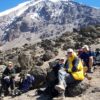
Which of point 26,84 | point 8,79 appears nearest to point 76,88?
point 26,84

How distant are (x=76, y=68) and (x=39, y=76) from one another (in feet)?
15.5

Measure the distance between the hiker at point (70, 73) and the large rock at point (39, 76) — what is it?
3.88 m

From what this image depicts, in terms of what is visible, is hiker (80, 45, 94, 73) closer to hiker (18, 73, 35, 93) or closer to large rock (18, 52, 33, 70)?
hiker (18, 73, 35, 93)

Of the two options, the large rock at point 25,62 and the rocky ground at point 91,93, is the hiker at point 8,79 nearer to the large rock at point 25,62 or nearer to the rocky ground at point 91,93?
the rocky ground at point 91,93

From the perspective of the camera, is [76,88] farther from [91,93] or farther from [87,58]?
[87,58]

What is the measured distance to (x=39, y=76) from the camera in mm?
19125

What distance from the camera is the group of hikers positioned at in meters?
14.6

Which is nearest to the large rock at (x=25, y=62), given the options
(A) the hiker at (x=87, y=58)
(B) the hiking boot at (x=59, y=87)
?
(A) the hiker at (x=87, y=58)

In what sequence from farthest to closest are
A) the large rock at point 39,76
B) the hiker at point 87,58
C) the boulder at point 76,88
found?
the large rock at point 39,76 → the hiker at point 87,58 → the boulder at point 76,88

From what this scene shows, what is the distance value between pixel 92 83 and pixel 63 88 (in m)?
2.13

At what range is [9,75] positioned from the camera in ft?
60.6

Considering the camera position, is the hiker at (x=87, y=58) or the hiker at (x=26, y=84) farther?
the hiker at (x=26, y=84)

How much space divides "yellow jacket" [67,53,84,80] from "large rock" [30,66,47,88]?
4108mm

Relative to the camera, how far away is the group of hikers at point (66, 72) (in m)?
14.6
